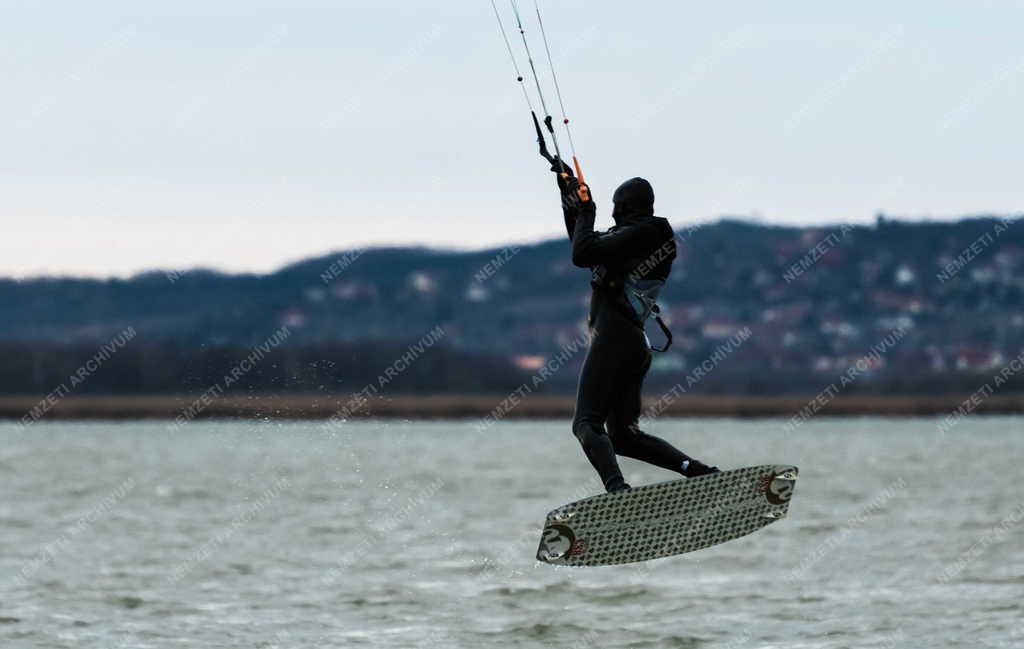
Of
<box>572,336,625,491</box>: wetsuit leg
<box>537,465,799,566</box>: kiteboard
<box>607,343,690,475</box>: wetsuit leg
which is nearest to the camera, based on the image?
<box>572,336,625,491</box>: wetsuit leg

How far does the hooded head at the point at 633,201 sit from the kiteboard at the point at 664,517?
6.52 ft

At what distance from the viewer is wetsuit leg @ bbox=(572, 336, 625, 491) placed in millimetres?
12703

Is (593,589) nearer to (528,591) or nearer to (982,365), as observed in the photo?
(528,591)

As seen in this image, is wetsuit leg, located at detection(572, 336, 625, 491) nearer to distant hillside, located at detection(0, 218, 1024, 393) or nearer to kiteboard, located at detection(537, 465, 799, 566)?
kiteboard, located at detection(537, 465, 799, 566)

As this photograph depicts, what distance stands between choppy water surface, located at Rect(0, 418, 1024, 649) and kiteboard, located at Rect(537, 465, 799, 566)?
437 cm

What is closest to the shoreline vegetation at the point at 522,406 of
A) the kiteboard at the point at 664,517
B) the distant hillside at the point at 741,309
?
the distant hillside at the point at 741,309

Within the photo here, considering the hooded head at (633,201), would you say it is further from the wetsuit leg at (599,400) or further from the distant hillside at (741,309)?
the distant hillside at (741,309)

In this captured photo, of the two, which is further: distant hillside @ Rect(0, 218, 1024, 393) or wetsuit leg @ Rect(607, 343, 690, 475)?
distant hillside @ Rect(0, 218, 1024, 393)

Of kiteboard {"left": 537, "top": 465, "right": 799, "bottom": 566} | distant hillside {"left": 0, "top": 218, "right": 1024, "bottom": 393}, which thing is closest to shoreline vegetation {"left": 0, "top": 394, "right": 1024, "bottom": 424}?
distant hillside {"left": 0, "top": 218, "right": 1024, "bottom": 393}

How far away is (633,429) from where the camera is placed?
12.9 m

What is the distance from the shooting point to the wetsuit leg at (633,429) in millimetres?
12875

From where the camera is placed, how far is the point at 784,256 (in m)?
176

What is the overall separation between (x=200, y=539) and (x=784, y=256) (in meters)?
148

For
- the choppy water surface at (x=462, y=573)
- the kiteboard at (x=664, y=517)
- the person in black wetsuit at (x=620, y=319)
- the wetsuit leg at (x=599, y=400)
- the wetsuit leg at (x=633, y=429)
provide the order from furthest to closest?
the choppy water surface at (x=462, y=573) < the kiteboard at (x=664, y=517) < the wetsuit leg at (x=633, y=429) < the wetsuit leg at (x=599, y=400) < the person in black wetsuit at (x=620, y=319)
